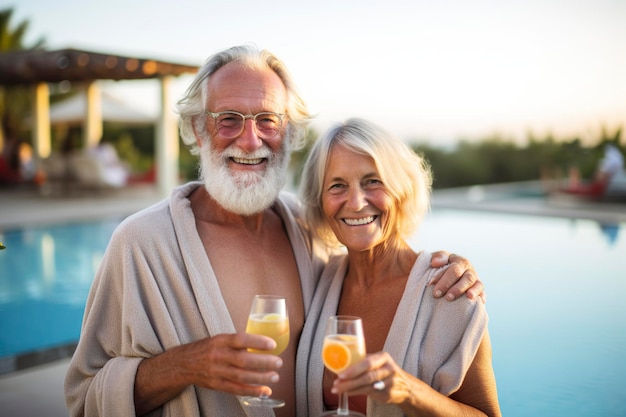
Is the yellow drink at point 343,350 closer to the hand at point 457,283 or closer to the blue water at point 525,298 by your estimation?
the hand at point 457,283

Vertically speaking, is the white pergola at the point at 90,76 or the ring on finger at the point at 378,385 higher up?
the white pergola at the point at 90,76

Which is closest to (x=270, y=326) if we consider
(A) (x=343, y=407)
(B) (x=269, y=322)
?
(B) (x=269, y=322)

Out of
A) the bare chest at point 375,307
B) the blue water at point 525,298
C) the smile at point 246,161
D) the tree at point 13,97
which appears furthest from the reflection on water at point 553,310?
the tree at point 13,97

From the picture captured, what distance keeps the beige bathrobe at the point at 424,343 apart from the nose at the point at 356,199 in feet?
1.07

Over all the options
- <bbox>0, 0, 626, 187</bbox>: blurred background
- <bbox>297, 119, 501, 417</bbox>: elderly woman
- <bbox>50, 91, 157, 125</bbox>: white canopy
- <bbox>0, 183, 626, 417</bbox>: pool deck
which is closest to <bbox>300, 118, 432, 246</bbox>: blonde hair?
<bbox>297, 119, 501, 417</bbox>: elderly woman

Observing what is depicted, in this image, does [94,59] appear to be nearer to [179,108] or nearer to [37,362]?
[37,362]

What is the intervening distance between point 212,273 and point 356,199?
0.64 metres

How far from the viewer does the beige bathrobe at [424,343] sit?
2172mm

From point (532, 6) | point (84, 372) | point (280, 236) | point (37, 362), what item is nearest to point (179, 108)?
point (280, 236)

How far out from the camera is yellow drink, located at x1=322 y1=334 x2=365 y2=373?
187 cm

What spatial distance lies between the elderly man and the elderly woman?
0.37 ft

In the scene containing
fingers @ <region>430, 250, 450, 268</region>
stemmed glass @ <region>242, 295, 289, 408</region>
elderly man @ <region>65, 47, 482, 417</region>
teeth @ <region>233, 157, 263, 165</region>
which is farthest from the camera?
teeth @ <region>233, 157, 263, 165</region>

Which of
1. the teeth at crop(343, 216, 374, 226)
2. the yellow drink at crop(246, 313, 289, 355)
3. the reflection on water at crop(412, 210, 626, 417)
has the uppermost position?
the teeth at crop(343, 216, 374, 226)

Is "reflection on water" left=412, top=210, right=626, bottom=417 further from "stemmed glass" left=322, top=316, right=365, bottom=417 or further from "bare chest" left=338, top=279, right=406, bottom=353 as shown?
"stemmed glass" left=322, top=316, right=365, bottom=417
